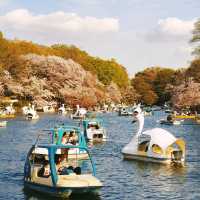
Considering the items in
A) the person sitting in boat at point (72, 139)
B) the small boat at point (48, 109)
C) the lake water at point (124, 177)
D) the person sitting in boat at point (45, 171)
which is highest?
the small boat at point (48, 109)

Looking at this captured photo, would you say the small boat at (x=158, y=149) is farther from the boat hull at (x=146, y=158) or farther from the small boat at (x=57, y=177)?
the small boat at (x=57, y=177)

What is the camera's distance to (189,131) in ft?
230

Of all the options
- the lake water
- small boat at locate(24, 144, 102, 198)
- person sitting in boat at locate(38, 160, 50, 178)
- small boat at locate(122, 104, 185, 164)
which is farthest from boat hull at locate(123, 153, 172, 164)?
person sitting in boat at locate(38, 160, 50, 178)

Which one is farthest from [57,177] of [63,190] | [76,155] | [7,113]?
[7,113]

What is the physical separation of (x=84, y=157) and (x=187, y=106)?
242 feet

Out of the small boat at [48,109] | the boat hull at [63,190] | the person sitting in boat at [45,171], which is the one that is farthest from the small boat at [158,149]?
the small boat at [48,109]

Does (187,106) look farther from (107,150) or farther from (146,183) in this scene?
(146,183)

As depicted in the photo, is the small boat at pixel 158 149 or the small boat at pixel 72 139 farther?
the small boat at pixel 72 139

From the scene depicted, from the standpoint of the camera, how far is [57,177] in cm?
2583

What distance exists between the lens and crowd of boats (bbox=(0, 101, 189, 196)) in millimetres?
25656

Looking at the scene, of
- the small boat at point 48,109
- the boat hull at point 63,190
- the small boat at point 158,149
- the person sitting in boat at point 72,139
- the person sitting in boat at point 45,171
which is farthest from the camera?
the small boat at point 48,109

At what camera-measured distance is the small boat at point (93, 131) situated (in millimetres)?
55134

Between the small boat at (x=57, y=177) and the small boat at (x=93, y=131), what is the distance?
25371mm

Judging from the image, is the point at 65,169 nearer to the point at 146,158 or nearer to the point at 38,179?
the point at 38,179
